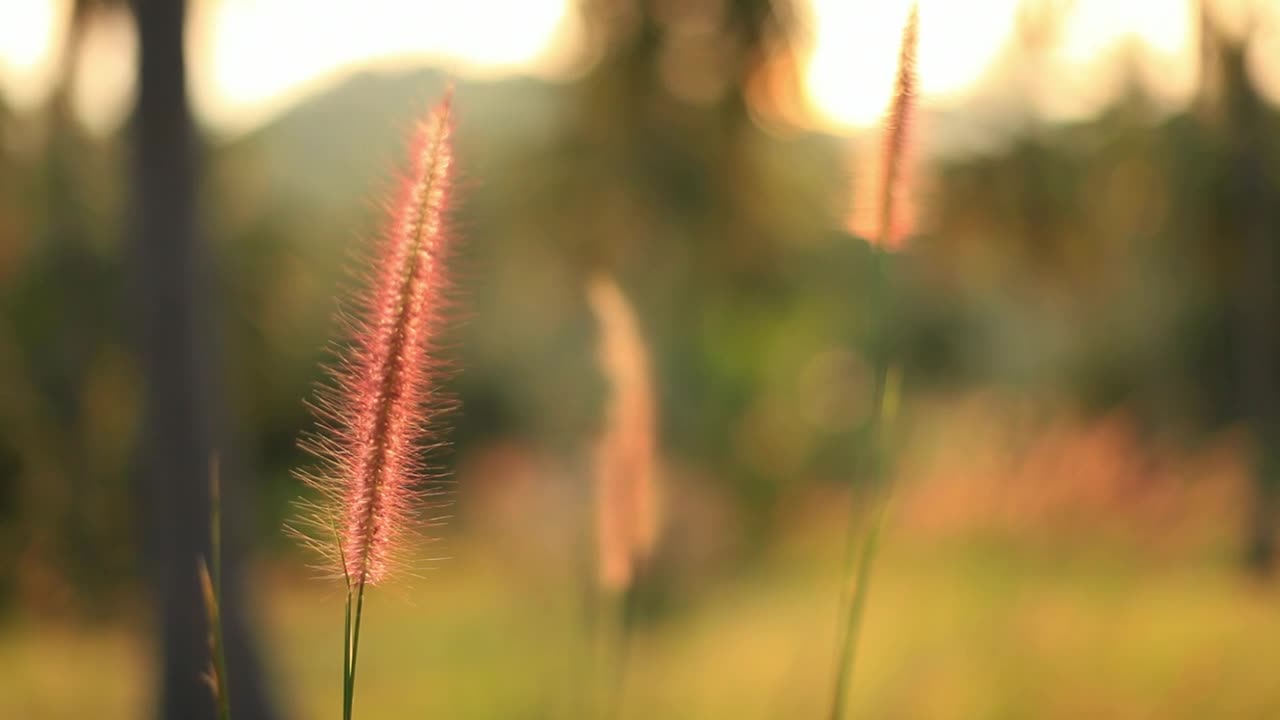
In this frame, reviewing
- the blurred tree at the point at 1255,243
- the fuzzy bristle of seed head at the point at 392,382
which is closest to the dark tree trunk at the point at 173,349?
the fuzzy bristle of seed head at the point at 392,382

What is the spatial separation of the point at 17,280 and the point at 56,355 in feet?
4.30

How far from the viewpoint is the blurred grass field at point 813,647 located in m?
4.48

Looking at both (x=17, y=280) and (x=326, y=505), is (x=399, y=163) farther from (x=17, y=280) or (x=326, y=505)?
(x=17, y=280)

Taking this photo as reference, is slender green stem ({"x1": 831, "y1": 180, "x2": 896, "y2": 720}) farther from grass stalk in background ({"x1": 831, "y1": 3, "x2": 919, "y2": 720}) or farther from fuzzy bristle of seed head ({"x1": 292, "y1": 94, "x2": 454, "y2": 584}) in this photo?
fuzzy bristle of seed head ({"x1": 292, "y1": 94, "x2": 454, "y2": 584})

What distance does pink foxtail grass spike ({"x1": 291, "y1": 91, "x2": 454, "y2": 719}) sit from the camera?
109 cm

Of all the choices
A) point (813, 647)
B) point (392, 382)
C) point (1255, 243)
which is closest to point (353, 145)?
point (1255, 243)

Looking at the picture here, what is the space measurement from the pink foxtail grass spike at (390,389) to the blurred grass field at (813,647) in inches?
78.0

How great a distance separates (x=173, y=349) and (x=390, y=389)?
3384mm

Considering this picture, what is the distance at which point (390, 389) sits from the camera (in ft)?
3.61

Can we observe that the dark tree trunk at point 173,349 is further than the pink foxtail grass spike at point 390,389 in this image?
Yes

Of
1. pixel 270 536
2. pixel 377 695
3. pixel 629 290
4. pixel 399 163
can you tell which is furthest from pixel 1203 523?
pixel 270 536

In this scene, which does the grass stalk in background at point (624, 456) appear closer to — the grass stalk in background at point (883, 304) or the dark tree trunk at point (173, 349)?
the grass stalk in background at point (883, 304)

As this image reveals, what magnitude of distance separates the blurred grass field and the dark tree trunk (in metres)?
0.38

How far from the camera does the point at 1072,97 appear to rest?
28.6ft
